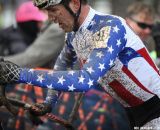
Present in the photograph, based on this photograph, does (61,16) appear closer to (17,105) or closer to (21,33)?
(17,105)

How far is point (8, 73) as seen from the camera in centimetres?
425

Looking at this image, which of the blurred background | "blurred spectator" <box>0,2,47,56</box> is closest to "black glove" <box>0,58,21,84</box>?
"blurred spectator" <box>0,2,47,56</box>

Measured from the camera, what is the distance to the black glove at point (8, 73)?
4246 millimetres

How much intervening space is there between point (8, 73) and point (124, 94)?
1.16m

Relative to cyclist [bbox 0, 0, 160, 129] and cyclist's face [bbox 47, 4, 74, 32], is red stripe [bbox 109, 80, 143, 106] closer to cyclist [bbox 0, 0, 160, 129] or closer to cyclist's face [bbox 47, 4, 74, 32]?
cyclist [bbox 0, 0, 160, 129]

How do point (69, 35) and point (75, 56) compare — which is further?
point (75, 56)

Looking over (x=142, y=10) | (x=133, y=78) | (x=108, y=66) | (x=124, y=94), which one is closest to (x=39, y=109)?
(x=124, y=94)

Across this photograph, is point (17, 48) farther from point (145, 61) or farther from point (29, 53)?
point (145, 61)

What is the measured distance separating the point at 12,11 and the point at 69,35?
12265 mm

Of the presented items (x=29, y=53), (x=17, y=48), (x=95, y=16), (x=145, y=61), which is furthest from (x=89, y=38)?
(x=17, y=48)

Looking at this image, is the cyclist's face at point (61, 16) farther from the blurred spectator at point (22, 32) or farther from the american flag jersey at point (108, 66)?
the blurred spectator at point (22, 32)

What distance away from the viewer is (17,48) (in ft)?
26.4

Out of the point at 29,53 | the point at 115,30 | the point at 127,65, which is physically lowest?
the point at 29,53

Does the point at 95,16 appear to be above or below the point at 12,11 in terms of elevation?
above
